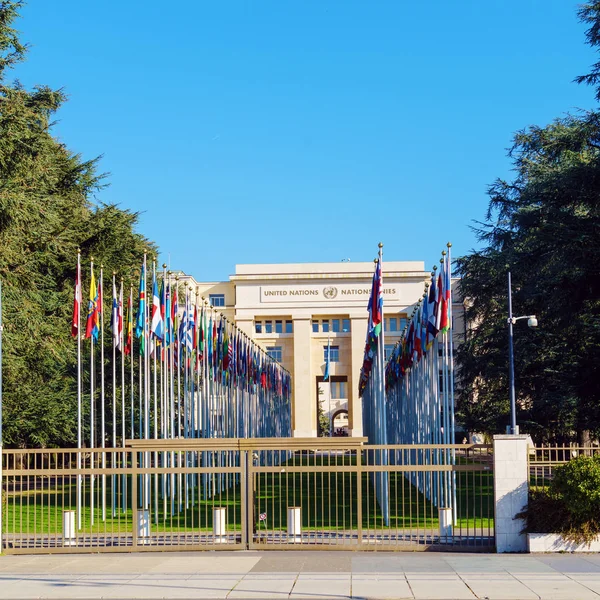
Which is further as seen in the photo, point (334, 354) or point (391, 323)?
point (334, 354)

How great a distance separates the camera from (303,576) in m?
15.6

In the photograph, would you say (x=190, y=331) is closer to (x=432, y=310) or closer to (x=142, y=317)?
(x=142, y=317)

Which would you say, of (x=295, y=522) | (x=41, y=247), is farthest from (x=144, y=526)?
(x=41, y=247)

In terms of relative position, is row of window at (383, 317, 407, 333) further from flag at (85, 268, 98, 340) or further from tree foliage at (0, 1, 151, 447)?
flag at (85, 268, 98, 340)

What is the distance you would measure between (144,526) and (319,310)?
254 feet

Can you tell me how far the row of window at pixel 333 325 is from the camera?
97812mm

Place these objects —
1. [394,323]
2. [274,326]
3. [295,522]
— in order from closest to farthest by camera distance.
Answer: [295,522] < [394,323] < [274,326]

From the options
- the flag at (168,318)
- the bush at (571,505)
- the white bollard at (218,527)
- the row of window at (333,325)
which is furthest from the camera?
the row of window at (333,325)

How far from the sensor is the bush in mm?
17688

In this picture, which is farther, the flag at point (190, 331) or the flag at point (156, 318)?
the flag at point (190, 331)

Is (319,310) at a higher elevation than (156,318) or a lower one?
higher

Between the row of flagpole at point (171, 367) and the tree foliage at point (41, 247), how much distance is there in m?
1.70

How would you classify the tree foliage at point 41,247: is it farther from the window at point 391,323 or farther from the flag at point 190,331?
the window at point 391,323

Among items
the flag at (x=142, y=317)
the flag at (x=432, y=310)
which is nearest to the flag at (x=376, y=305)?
the flag at (x=432, y=310)
